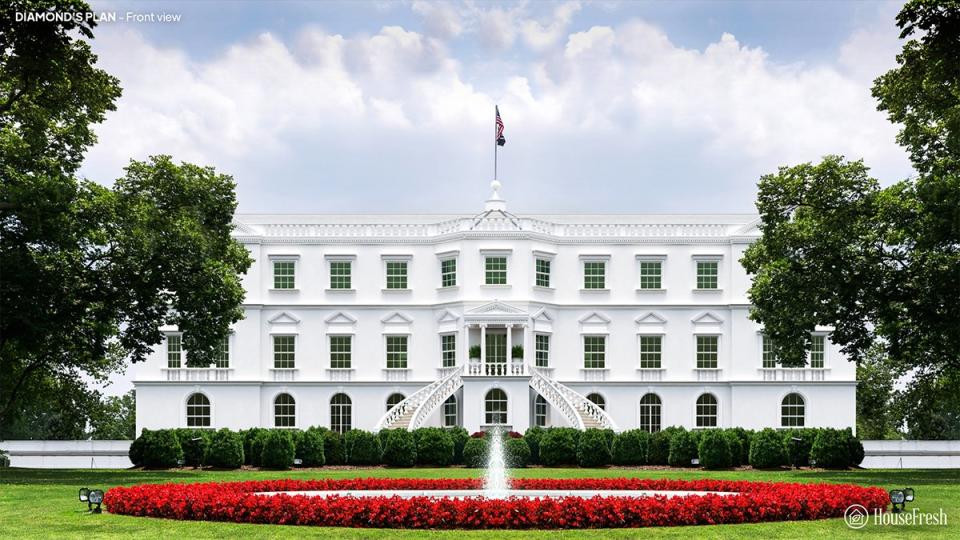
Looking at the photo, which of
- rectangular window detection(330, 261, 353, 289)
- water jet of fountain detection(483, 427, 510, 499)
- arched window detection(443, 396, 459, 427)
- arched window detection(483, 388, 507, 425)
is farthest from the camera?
rectangular window detection(330, 261, 353, 289)

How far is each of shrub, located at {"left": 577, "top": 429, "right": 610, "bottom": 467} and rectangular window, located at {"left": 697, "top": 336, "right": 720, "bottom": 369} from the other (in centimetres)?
1699

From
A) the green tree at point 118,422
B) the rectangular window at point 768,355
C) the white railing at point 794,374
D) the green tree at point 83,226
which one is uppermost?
the green tree at point 83,226

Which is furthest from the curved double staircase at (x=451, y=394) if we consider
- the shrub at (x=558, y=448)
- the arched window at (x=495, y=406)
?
the shrub at (x=558, y=448)

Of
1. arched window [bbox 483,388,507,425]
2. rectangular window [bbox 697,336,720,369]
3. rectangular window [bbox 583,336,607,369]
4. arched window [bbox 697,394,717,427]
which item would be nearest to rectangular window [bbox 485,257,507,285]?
rectangular window [bbox 583,336,607,369]

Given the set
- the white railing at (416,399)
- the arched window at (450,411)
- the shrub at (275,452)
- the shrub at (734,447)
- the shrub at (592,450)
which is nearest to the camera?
the shrub at (275,452)

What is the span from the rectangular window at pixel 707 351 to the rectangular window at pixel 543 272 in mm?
7758

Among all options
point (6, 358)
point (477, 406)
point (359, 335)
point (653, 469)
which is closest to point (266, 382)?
→ point (359, 335)

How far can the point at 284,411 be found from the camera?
62031mm

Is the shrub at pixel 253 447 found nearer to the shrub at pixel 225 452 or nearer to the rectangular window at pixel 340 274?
the shrub at pixel 225 452

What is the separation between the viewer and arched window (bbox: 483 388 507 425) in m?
58.1

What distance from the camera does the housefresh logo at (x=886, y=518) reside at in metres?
21.8

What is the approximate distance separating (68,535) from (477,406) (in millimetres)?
37959

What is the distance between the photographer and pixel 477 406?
57.8m

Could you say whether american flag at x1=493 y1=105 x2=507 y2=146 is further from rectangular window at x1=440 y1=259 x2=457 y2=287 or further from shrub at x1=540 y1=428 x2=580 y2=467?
shrub at x1=540 y1=428 x2=580 y2=467
